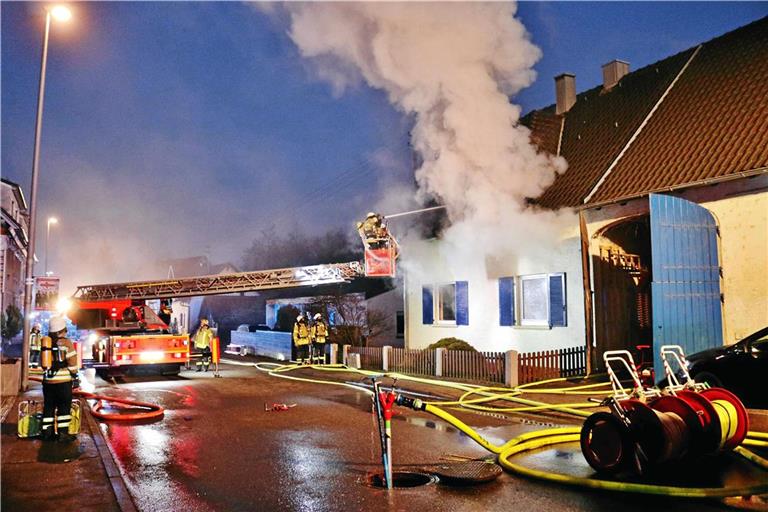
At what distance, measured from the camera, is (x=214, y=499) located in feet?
17.5

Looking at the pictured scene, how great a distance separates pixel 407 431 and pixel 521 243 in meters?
7.82

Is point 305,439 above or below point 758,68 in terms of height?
below

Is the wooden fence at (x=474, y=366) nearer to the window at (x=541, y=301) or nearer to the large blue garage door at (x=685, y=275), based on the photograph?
the window at (x=541, y=301)

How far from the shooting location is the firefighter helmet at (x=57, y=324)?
8031 mm

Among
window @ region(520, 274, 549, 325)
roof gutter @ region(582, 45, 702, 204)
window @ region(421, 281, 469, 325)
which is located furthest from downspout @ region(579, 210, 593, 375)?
window @ region(421, 281, 469, 325)

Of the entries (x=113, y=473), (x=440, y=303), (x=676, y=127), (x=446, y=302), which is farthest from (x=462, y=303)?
(x=113, y=473)

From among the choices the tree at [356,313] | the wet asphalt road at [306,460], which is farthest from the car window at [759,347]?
the tree at [356,313]

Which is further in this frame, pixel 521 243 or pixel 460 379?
pixel 521 243

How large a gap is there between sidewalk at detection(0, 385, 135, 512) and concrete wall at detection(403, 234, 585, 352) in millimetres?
10313

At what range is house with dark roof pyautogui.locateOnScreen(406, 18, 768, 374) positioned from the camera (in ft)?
37.6

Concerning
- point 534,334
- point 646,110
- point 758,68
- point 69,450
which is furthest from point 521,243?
point 69,450

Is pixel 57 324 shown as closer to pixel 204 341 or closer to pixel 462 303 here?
pixel 204 341

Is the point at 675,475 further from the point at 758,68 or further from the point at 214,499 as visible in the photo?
the point at 758,68

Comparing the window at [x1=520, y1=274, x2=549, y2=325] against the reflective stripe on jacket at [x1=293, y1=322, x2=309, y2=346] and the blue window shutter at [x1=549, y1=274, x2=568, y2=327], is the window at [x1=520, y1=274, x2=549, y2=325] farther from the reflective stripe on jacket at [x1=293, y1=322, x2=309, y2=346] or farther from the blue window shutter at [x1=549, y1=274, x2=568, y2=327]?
the reflective stripe on jacket at [x1=293, y1=322, x2=309, y2=346]
